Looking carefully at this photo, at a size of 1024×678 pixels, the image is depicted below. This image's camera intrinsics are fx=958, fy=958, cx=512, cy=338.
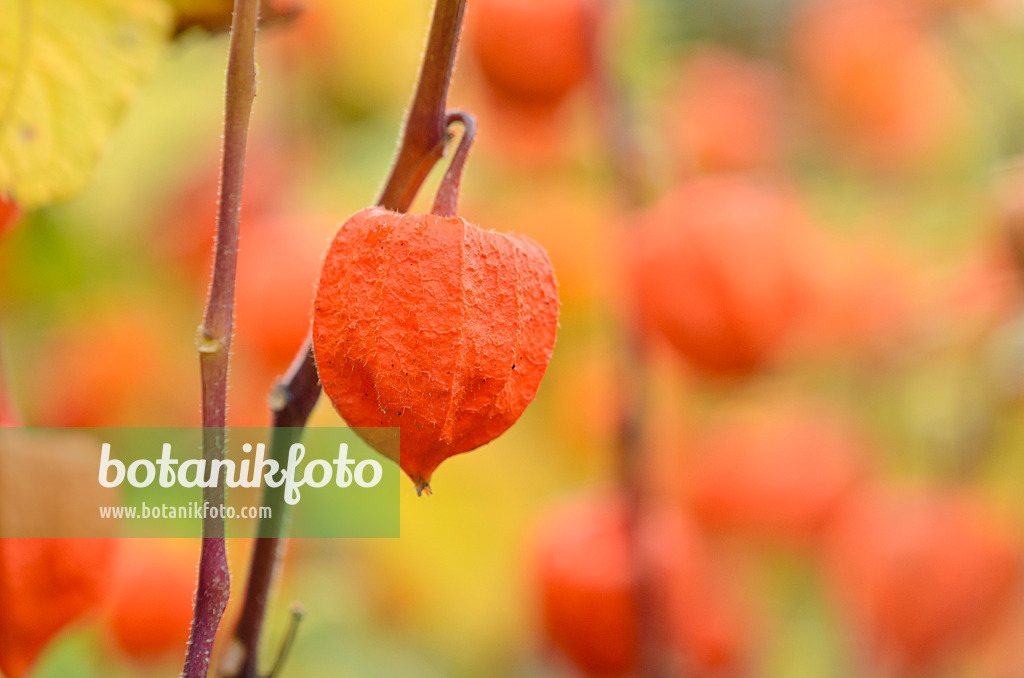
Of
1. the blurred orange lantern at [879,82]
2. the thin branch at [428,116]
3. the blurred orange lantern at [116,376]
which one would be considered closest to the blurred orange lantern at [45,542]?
the thin branch at [428,116]

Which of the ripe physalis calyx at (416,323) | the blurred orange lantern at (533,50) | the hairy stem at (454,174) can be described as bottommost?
the ripe physalis calyx at (416,323)

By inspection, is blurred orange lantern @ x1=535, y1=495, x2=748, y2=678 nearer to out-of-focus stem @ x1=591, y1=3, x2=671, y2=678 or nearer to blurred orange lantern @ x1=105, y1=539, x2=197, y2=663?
out-of-focus stem @ x1=591, y1=3, x2=671, y2=678

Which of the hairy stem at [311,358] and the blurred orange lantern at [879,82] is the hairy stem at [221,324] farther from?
the blurred orange lantern at [879,82]

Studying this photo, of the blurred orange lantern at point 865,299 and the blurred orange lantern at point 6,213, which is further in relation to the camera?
the blurred orange lantern at point 865,299

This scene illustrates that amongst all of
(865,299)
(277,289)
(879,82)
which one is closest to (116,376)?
(277,289)

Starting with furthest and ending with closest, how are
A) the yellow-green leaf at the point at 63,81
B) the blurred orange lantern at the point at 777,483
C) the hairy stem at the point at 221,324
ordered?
1. the blurred orange lantern at the point at 777,483
2. the yellow-green leaf at the point at 63,81
3. the hairy stem at the point at 221,324

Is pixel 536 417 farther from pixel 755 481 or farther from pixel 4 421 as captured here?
pixel 4 421

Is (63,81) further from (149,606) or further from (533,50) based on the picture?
(533,50)

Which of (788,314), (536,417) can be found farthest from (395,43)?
(788,314)
